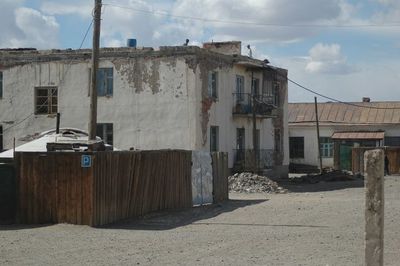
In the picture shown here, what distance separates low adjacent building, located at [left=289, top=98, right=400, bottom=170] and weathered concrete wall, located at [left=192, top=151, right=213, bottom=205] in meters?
34.6

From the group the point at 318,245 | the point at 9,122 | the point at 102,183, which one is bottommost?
the point at 318,245

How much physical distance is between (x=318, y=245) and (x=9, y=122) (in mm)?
28358

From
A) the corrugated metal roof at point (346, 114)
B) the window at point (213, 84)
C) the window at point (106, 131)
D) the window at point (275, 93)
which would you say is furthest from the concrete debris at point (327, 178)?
the corrugated metal roof at point (346, 114)

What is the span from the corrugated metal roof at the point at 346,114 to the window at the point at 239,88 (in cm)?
2349

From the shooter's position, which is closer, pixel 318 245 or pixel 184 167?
pixel 318 245

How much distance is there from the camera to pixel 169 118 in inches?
1393

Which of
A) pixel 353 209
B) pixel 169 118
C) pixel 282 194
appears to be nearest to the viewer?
pixel 353 209

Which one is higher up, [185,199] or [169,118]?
[169,118]

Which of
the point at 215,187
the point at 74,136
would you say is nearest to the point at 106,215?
the point at 215,187

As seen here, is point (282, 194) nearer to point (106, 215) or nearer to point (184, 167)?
point (184, 167)

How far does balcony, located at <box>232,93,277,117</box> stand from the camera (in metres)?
39.5

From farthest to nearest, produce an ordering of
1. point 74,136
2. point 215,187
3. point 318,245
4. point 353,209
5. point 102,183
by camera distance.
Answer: point 74,136 → point 215,187 → point 353,209 → point 102,183 → point 318,245

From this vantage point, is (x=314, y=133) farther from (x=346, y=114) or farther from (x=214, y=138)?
(x=214, y=138)

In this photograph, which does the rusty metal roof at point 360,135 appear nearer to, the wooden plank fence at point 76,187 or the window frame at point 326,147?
the window frame at point 326,147
